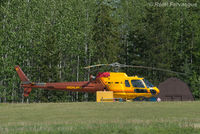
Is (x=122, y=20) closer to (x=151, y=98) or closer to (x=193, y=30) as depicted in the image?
(x=193, y=30)

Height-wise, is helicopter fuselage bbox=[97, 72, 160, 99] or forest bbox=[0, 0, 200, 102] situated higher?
forest bbox=[0, 0, 200, 102]

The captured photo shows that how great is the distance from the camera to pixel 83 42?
65.8 metres

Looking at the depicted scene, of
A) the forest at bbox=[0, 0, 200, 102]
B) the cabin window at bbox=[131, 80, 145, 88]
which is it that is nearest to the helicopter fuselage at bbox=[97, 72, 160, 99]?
the cabin window at bbox=[131, 80, 145, 88]

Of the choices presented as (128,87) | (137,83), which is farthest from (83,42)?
(137,83)

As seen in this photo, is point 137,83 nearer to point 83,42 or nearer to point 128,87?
point 128,87

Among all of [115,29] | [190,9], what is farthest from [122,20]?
[190,9]

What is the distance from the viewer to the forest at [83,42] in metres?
60.1

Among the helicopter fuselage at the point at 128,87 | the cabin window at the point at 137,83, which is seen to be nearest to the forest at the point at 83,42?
the helicopter fuselage at the point at 128,87

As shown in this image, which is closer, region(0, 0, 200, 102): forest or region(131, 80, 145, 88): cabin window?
region(131, 80, 145, 88): cabin window

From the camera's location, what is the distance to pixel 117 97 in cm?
3884

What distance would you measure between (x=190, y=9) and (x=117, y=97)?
1543 inches

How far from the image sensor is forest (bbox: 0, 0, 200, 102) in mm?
60062

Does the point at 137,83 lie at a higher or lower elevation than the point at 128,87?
higher

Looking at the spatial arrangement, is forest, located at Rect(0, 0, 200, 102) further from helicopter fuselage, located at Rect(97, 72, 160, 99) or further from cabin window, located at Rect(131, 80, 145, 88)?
cabin window, located at Rect(131, 80, 145, 88)
